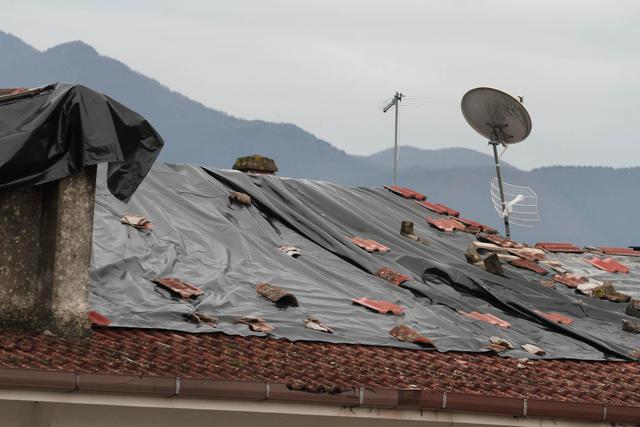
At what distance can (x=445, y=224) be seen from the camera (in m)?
20.8

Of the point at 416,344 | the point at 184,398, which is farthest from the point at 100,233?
the point at 184,398

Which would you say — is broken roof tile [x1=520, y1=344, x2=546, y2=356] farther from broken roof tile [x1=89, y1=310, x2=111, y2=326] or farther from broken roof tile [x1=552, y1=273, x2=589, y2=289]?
broken roof tile [x1=89, y1=310, x2=111, y2=326]

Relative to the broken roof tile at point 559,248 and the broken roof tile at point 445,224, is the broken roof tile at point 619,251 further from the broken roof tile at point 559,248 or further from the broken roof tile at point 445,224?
the broken roof tile at point 445,224

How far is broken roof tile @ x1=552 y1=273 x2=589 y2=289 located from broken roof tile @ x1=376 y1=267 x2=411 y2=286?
10.2 ft

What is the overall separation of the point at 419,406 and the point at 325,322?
10.8 feet

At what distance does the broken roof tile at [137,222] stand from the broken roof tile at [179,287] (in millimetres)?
1429

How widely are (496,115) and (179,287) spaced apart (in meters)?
9.56

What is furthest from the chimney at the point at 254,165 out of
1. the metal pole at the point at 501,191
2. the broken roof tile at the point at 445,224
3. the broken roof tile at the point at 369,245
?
the metal pole at the point at 501,191

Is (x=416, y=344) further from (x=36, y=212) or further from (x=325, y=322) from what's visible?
(x=36, y=212)

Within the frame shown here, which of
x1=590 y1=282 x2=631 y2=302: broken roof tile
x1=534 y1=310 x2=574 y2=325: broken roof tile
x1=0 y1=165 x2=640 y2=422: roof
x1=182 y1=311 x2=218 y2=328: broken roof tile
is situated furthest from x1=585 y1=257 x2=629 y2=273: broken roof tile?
x1=182 y1=311 x2=218 y2=328: broken roof tile

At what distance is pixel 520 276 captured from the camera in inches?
724

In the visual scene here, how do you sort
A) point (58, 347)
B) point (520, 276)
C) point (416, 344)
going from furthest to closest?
1. point (520, 276)
2. point (416, 344)
3. point (58, 347)

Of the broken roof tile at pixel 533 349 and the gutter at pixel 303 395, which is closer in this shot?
the gutter at pixel 303 395

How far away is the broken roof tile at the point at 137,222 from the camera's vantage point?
15555 millimetres
